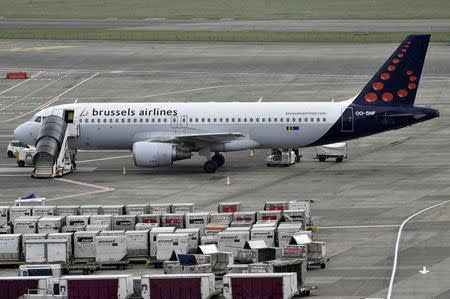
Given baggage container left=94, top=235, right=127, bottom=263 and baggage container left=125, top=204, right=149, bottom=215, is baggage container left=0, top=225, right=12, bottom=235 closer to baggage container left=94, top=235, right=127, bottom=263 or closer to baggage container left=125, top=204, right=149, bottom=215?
baggage container left=94, top=235, right=127, bottom=263

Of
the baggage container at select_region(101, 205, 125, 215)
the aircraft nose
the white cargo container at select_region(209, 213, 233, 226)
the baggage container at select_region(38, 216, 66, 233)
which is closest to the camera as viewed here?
the baggage container at select_region(38, 216, 66, 233)

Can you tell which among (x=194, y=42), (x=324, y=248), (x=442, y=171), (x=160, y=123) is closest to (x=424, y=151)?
(x=442, y=171)

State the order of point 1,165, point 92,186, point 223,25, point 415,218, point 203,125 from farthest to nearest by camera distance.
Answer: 1. point 223,25
2. point 1,165
3. point 203,125
4. point 92,186
5. point 415,218

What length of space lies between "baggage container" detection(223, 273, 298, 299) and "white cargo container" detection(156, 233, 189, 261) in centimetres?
702

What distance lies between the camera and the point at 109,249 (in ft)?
146

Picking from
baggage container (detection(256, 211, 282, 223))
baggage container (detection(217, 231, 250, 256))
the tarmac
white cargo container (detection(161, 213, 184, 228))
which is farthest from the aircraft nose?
baggage container (detection(217, 231, 250, 256))

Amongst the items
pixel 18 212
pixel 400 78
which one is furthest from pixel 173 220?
pixel 400 78

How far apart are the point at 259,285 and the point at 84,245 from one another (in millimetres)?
11584

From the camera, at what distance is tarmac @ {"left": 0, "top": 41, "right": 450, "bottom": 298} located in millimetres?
44938

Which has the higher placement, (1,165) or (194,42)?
(194,42)

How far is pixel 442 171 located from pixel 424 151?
29.4 feet

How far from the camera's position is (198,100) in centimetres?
9881

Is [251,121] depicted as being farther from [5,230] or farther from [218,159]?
[5,230]

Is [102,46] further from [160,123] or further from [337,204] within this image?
[337,204]
